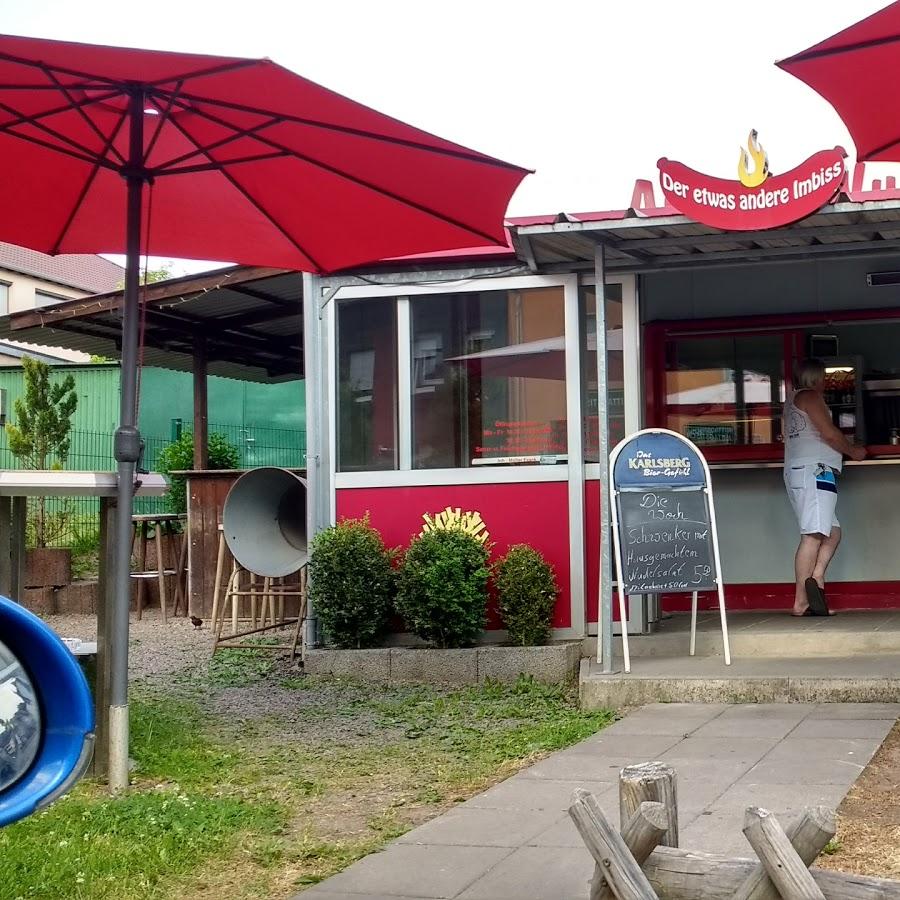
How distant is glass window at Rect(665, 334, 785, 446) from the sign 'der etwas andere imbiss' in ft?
9.50

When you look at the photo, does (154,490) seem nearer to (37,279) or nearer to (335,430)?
(335,430)

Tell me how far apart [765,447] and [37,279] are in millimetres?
33531

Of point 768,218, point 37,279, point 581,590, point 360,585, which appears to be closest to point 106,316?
point 360,585

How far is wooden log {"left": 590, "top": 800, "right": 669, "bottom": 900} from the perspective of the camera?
A: 2805 mm

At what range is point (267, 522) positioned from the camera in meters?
9.88

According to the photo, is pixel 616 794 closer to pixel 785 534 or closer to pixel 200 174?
pixel 200 174

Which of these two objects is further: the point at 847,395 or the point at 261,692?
the point at 847,395

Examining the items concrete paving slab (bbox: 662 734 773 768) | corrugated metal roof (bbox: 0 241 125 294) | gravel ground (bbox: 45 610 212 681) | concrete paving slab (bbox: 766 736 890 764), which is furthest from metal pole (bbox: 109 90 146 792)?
corrugated metal roof (bbox: 0 241 125 294)

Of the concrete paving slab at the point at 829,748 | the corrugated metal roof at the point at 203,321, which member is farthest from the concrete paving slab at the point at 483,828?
the corrugated metal roof at the point at 203,321

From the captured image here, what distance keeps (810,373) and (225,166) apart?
14.4 ft

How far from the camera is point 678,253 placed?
803cm

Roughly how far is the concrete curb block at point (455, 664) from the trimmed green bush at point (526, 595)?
5.1 inches

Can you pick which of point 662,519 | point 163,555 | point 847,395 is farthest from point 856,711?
point 163,555

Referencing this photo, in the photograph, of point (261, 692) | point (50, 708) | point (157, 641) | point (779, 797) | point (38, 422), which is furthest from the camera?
point (38, 422)
